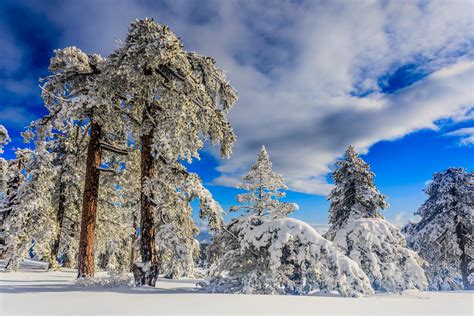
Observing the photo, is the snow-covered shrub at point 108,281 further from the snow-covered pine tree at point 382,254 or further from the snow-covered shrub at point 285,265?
the snow-covered pine tree at point 382,254

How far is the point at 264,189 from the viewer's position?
17.4 meters

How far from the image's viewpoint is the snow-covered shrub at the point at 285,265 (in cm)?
841

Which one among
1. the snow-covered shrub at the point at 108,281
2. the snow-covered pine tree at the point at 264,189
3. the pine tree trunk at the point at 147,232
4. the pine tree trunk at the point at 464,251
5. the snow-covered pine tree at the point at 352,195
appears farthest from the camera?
the pine tree trunk at the point at 464,251

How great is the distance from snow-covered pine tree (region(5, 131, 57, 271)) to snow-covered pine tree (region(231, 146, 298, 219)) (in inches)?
454

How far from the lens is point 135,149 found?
547 inches

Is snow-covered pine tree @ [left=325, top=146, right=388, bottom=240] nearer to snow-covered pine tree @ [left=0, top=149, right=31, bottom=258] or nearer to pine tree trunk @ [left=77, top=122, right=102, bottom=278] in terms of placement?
pine tree trunk @ [left=77, top=122, right=102, bottom=278]

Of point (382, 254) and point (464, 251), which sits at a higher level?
point (382, 254)

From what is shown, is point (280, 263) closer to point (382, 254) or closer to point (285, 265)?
point (285, 265)

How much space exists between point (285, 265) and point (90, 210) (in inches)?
310

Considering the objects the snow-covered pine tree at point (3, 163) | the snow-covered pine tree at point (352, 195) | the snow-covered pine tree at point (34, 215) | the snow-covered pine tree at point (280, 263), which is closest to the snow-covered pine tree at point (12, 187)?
the snow-covered pine tree at point (34, 215)

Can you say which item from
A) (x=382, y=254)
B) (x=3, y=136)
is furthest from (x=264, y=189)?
(x=3, y=136)

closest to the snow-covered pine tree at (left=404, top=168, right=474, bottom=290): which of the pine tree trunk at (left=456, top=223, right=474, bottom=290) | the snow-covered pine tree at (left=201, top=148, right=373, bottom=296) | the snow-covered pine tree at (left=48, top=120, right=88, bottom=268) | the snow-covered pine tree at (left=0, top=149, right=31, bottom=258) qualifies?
the pine tree trunk at (left=456, top=223, right=474, bottom=290)

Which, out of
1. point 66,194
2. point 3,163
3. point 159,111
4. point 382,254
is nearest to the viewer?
point 382,254

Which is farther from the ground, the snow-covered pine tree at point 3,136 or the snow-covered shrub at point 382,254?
Result: the snow-covered pine tree at point 3,136
